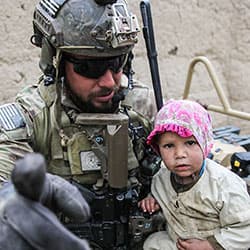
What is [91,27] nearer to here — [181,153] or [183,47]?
[181,153]

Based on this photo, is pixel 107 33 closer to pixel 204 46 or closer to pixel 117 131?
pixel 117 131

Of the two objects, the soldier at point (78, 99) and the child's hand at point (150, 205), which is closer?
the soldier at point (78, 99)

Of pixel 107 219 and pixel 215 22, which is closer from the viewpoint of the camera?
pixel 107 219

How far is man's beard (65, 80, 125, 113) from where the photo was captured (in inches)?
72.6

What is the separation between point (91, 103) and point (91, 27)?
232 millimetres

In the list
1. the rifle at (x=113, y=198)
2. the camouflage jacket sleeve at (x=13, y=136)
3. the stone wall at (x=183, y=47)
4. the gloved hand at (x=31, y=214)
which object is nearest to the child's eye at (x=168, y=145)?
the rifle at (x=113, y=198)

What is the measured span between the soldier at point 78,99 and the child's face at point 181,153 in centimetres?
14

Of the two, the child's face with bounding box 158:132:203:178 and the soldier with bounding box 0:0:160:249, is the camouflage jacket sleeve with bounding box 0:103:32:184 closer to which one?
the soldier with bounding box 0:0:160:249

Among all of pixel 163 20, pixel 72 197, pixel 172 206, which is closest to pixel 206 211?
pixel 172 206

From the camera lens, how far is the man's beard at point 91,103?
6.05 feet

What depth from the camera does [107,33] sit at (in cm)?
172

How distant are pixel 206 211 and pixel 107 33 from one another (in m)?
0.57

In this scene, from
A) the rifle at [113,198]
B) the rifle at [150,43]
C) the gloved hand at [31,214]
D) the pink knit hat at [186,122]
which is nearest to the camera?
the gloved hand at [31,214]

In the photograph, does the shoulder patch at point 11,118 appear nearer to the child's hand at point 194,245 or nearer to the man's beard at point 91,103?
the man's beard at point 91,103
